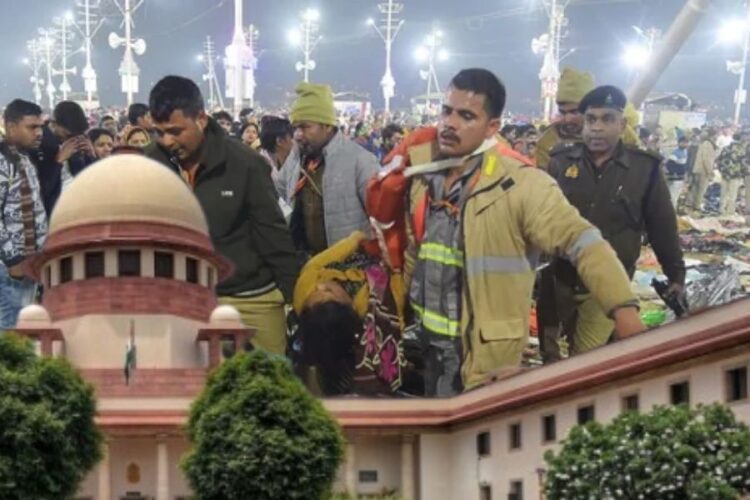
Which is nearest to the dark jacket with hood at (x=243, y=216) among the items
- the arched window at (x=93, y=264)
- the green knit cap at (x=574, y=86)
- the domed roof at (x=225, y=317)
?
the domed roof at (x=225, y=317)

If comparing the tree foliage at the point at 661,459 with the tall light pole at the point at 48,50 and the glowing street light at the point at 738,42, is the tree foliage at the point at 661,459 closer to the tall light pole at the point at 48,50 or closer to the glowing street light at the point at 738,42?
the glowing street light at the point at 738,42

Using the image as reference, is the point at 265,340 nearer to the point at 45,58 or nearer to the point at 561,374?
the point at 561,374

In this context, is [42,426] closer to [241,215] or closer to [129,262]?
[129,262]

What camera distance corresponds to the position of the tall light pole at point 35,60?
213 feet

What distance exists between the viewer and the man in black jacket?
5341 cm

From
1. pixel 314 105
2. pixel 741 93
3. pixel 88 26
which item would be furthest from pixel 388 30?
pixel 741 93

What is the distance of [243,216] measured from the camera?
5353cm

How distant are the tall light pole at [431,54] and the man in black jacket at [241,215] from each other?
876 centimetres

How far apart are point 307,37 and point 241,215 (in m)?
12.0

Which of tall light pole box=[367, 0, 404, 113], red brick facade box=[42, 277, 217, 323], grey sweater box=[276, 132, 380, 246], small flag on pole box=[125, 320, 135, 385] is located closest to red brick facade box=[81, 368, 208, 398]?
small flag on pole box=[125, 320, 135, 385]

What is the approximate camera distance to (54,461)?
38594mm

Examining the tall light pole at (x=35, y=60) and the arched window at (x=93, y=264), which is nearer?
the arched window at (x=93, y=264)

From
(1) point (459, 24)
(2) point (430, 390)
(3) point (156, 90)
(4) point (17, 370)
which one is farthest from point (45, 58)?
(4) point (17, 370)

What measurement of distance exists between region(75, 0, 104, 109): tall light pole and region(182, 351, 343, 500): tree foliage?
27154 mm
